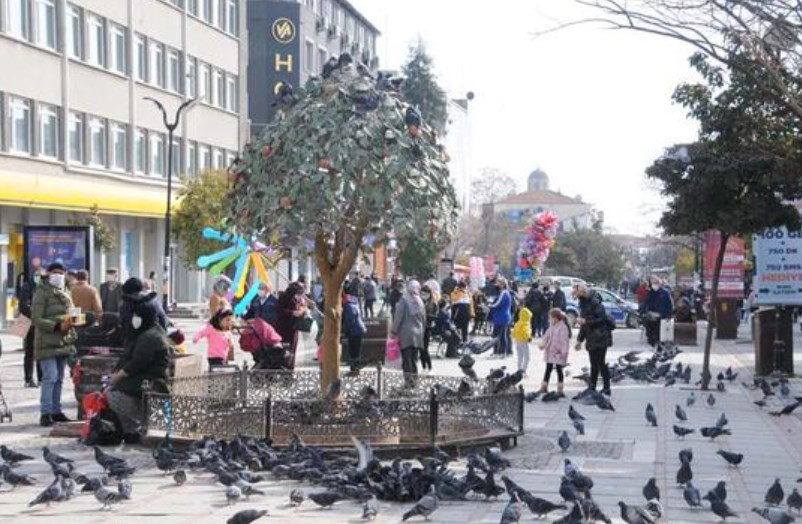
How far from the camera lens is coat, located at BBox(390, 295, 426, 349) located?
1781cm

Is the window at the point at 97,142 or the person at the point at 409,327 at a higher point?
the window at the point at 97,142

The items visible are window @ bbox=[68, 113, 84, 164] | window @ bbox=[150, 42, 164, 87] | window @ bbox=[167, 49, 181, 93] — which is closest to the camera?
window @ bbox=[68, 113, 84, 164]

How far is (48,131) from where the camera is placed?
118 feet

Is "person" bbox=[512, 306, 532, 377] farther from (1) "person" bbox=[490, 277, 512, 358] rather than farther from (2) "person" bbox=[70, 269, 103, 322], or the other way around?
(2) "person" bbox=[70, 269, 103, 322]

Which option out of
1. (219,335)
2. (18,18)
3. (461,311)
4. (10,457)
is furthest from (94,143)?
(10,457)

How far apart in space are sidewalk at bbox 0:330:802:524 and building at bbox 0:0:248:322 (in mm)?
16790

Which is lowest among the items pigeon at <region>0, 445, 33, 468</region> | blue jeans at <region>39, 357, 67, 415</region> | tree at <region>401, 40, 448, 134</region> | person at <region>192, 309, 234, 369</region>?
pigeon at <region>0, 445, 33, 468</region>

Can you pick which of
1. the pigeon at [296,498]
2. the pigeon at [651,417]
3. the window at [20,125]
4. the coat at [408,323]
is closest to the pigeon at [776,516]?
the pigeon at [296,498]

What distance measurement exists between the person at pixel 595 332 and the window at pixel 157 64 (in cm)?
2896

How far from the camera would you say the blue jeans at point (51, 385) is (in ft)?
44.0

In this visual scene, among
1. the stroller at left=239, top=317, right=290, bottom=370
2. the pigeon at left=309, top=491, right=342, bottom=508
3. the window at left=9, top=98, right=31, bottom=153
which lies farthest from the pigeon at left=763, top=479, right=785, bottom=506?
the window at left=9, top=98, right=31, bottom=153

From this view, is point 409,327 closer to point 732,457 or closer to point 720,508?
point 732,457

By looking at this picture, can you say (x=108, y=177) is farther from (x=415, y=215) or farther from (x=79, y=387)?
(x=415, y=215)

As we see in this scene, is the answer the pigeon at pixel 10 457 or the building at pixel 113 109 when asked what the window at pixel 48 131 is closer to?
the building at pixel 113 109
